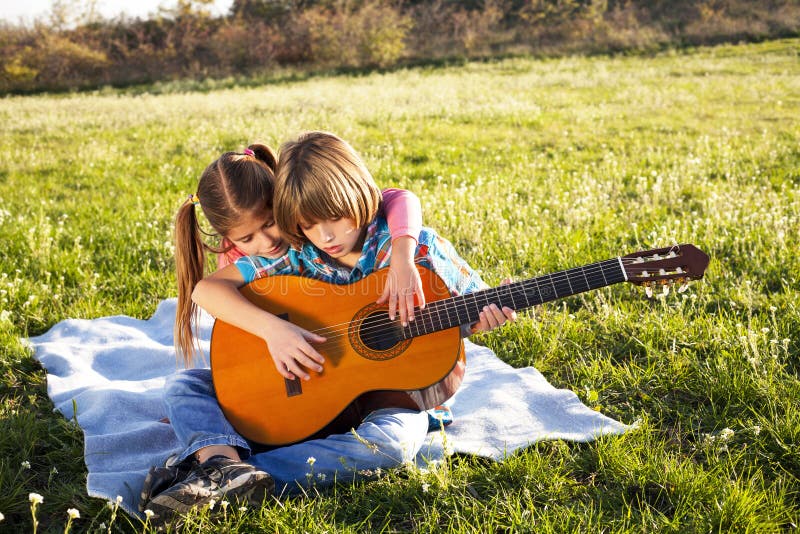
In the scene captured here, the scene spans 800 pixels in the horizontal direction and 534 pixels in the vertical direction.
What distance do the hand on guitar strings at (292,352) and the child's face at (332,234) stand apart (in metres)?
0.44

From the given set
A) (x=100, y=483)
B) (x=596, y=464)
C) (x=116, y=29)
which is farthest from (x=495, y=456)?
(x=116, y=29)

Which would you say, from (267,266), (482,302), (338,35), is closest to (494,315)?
(482,302)

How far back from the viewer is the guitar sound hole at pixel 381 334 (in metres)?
3.35

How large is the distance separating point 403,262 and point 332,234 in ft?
1.26

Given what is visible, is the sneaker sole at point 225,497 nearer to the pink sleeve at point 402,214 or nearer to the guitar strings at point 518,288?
the guitar strings at point 518,288

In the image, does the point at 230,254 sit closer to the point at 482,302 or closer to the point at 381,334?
the point at 381,334

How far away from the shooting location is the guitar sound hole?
335 centimetres

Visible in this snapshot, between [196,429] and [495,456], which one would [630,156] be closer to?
[495,456]

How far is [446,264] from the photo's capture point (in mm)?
3773

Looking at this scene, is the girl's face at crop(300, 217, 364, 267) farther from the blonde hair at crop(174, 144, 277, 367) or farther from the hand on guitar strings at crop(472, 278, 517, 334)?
the hand on guitar strings at crop(472, 278, 517, 334)

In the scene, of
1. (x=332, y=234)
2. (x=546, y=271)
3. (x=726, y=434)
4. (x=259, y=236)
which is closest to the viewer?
(x=726, y=434)

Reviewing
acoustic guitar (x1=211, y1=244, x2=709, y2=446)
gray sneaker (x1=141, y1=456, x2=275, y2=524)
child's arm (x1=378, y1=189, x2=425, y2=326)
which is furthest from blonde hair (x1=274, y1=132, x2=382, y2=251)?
gray sneaker (x1=141, y1=456, x2=275, y2=524)

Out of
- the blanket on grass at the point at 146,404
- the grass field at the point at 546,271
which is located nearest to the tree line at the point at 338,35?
the grass field at the point at 546,271

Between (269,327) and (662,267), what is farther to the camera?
(269,327)
